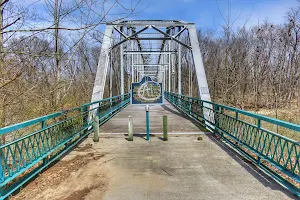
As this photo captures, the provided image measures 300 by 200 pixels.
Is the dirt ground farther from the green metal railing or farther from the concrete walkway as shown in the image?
the green metal railing

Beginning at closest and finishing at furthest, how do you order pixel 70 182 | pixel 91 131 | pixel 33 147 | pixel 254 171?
pixel 33 147, pixel 70 182, pixel 254 171, pixel 91 131

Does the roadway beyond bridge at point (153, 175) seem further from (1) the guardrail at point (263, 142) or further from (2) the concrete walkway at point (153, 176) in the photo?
(1) the guardrail at point (263, 142)

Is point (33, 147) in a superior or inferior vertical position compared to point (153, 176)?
superior

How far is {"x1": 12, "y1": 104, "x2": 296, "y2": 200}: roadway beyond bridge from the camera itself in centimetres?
306

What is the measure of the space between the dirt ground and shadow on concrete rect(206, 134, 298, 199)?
2.29 metres

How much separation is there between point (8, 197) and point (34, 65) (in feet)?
9.27

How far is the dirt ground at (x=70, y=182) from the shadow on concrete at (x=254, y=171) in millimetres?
2286

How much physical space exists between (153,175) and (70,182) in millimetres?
1249

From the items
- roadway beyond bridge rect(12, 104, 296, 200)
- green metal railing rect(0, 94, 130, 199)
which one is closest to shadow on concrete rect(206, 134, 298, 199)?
roadway beyond bridge rect(12, 104, 296, 200)

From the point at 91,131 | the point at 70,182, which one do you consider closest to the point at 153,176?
→ the point at 70,182

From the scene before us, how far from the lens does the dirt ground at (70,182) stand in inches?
120

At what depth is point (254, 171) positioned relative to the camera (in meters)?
3.79

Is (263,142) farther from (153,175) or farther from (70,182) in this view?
(70,182)

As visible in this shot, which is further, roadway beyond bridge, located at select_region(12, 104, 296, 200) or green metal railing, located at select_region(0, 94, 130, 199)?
roadway beyond bridge, located at select_region(12, 104, 296, 200)
